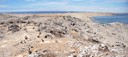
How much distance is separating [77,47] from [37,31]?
6.90m

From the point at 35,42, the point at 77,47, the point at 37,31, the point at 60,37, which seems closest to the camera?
the point at 77,47

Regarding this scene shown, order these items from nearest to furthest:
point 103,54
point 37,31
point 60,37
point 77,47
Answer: point 103,54, point 77,47, point 60,37, point 37,31

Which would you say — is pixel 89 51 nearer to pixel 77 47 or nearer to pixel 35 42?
pixel 77 47

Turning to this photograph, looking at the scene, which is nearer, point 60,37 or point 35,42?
point 35,42

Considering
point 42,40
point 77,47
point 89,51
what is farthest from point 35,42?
point 89,51

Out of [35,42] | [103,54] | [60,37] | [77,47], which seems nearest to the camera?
[103,54]

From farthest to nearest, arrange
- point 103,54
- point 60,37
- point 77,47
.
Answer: point 60,37
point 77,47
point 103,54

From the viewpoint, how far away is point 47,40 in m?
19.6

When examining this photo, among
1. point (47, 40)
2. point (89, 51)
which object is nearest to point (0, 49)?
point (47, 40)

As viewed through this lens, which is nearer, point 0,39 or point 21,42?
point 21,42

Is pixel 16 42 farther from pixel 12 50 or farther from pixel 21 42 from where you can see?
pixel 12 50

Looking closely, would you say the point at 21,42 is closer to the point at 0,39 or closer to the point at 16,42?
the point at 16,42

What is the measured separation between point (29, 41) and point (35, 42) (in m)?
0.83

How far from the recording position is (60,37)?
68.4ft
